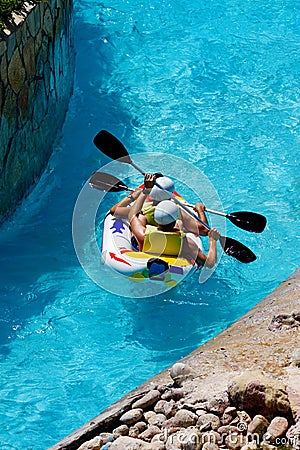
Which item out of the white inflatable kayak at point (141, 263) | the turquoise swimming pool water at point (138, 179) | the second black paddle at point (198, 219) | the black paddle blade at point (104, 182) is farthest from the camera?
the black paddle blade at point (104, 182)

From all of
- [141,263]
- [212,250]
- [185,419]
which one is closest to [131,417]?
[185,419]

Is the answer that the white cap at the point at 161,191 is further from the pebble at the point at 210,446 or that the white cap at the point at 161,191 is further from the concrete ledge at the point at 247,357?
the pebble at the point at 210,446

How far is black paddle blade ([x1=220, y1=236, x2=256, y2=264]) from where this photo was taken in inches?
272

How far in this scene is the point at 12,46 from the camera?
715 cm

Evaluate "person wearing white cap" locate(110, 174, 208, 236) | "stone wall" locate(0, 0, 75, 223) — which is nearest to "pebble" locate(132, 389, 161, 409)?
"person wearing white cap" locate(110, 174, 208, 236)

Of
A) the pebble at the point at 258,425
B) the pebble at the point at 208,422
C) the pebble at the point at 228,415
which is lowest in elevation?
the pebble at the point at 208,422

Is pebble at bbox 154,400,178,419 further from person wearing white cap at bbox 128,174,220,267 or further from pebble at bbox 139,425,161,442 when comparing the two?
person wearing white cap at bbox 128,174,220,267

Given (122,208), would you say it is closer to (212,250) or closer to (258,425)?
(212,250)

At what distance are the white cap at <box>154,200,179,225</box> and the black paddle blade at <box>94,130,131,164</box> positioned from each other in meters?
0.96

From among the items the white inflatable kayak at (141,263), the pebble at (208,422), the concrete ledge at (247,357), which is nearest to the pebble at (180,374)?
the concrete ledge at (247,357)

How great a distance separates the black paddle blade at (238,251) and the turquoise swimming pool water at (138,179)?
Answer: 335 millimetres

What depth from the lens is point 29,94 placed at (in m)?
7.73

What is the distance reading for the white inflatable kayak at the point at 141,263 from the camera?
6.45 metres

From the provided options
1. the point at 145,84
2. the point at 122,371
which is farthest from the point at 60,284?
the point at 145,84
